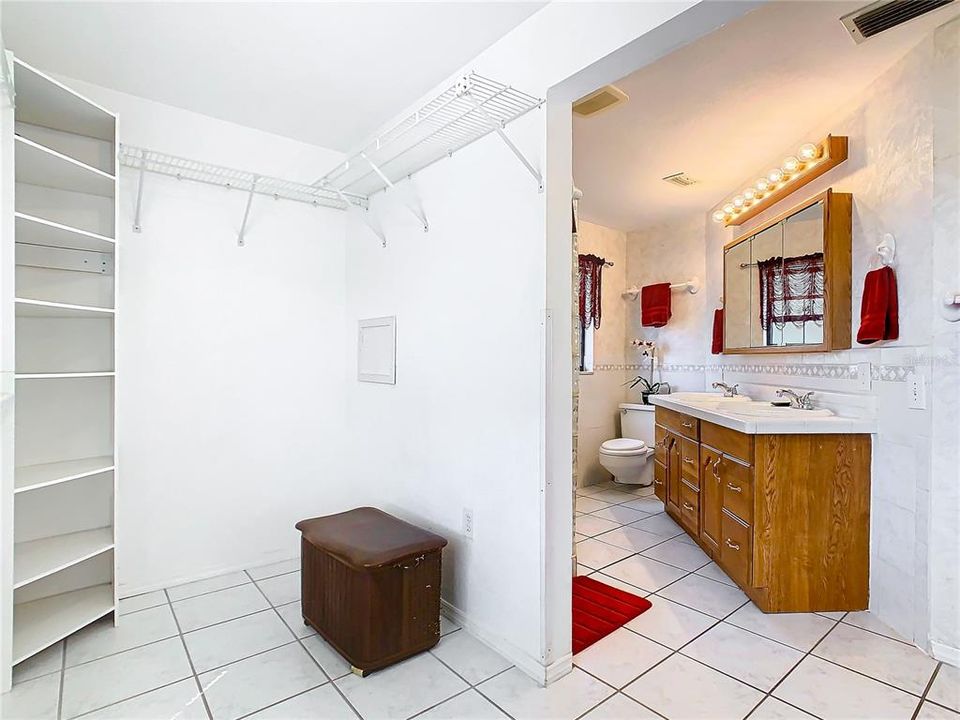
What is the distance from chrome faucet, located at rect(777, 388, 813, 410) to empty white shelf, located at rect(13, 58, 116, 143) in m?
3.57

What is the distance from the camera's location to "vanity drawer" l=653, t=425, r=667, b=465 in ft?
12.5

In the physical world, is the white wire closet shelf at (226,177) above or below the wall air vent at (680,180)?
below

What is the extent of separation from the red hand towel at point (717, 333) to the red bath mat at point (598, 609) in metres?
2.11

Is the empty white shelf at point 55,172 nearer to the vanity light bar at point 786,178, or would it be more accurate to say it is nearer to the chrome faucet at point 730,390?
the vanity light bar at point 786,178

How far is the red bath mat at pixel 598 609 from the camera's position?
88.4 inches

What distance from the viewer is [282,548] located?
10.1 ft

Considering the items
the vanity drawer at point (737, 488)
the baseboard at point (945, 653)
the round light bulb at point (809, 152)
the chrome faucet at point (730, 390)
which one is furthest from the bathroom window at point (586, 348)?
the baseboard at point (945, 653)

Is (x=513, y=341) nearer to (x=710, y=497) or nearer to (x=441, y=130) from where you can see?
(x=441, y=130)

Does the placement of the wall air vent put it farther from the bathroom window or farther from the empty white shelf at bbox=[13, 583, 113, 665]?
the empty white shelf at bbox=[13, 583, 113, 665]

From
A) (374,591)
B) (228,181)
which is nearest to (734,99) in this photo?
(228,181)

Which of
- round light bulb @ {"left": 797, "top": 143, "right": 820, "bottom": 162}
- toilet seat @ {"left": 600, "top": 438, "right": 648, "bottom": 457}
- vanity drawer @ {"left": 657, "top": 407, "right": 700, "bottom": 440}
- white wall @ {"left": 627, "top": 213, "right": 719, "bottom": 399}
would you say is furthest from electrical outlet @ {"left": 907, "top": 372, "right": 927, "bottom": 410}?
toilet seat @ {"left": 600, "top": 438, "right": 648, "bottom": 457}

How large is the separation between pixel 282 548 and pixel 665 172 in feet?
11.1

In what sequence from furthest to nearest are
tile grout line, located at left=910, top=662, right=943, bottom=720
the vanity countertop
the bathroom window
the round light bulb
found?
the bathroom window < the round light bulb < the vanity countertop < tile grout line, located at left=910, top=662, right=943, bottom=720

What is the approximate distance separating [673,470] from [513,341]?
213 cm
